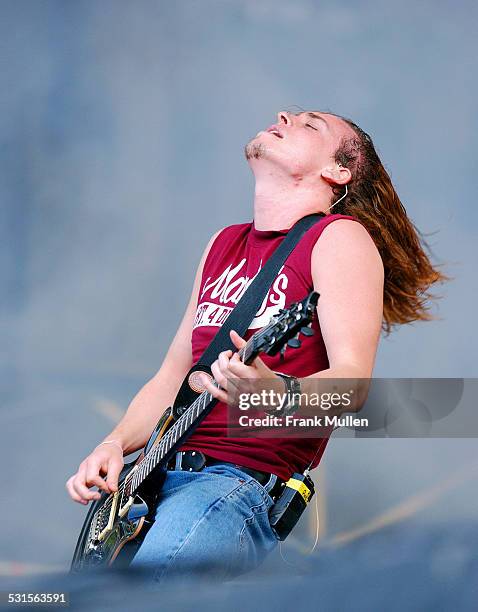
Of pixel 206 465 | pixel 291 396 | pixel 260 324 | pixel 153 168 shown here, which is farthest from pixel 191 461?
pixel 153 168

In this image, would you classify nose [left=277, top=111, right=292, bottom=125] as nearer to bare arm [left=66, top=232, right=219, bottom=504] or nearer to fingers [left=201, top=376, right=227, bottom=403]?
bare arm [left=66, top=232, right=219, bottom=504]

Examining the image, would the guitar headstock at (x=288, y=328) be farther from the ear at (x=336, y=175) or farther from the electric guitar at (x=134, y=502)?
the ear at (x=336, y=175)

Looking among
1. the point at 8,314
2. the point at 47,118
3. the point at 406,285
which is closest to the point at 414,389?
the point at 406,285

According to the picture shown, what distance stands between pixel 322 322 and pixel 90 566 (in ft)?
2.18

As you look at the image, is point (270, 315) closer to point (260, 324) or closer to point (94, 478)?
point (260, 324)

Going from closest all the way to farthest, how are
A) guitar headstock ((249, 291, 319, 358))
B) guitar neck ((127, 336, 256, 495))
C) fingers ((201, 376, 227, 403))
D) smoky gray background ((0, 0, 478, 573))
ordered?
guitar headstock ((249, 291, 319, 358))
fingers ((201, 376, 227, 403))
guitar neck ((127, 336, 256, 495))
smoky gray background ((0, 0, 478, 573))

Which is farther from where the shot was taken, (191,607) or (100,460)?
A: (100,460)

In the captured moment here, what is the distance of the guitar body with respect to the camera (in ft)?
5.93

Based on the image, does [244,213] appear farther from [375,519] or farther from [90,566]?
[90,566]

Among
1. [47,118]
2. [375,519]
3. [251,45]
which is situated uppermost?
[251,45]

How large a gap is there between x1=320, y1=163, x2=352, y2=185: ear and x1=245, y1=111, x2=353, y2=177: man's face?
0.5 inches

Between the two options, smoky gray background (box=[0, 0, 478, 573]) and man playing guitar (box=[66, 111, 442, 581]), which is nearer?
man playing guitar (box=[66, 111, 442, 581])

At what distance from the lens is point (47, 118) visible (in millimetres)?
3432

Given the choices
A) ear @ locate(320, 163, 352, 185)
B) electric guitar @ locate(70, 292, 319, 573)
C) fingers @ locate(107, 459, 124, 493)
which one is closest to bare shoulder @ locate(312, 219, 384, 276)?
ear @ locate(320, 163, 352, 185)
